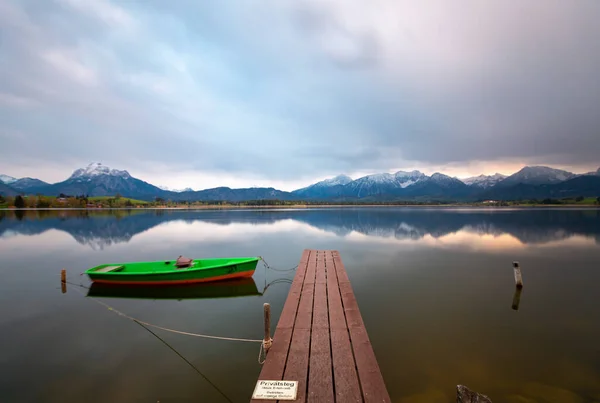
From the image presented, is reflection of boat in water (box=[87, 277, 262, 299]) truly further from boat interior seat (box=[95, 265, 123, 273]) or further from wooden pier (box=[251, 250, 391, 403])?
wooden pier (box=[251, 250, 391, 403])

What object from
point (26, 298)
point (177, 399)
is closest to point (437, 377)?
point (177, 399)

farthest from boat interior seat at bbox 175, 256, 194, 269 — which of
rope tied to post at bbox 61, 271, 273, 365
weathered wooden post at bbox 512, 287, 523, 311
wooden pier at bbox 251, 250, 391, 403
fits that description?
weathered wooden post at bbox 512, 287, 523, 311

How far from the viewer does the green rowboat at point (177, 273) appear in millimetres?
19016

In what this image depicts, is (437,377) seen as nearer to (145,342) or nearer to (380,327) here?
(380,327)

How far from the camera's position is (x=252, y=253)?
32188 mm

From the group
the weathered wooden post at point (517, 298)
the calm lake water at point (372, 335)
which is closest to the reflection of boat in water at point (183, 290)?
the calm lake water at point (372, 335)

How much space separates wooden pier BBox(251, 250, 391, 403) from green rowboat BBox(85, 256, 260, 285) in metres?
8.42

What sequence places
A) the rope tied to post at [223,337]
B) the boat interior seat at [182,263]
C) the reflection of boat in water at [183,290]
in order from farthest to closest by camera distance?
1. the boat interior seat at [182,263]
2. the reflection of boat in water at [183,290]
3. the rope tied to post at [223,337]

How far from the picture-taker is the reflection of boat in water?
1833cm

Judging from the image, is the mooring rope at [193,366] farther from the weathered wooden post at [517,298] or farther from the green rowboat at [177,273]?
the weathered wooden post at [517,298]

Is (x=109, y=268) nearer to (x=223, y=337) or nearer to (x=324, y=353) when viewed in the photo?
(x=223, y=337)

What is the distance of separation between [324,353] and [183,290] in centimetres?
1473

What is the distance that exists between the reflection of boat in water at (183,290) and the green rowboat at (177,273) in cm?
43

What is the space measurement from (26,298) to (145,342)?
12316 millimetres
